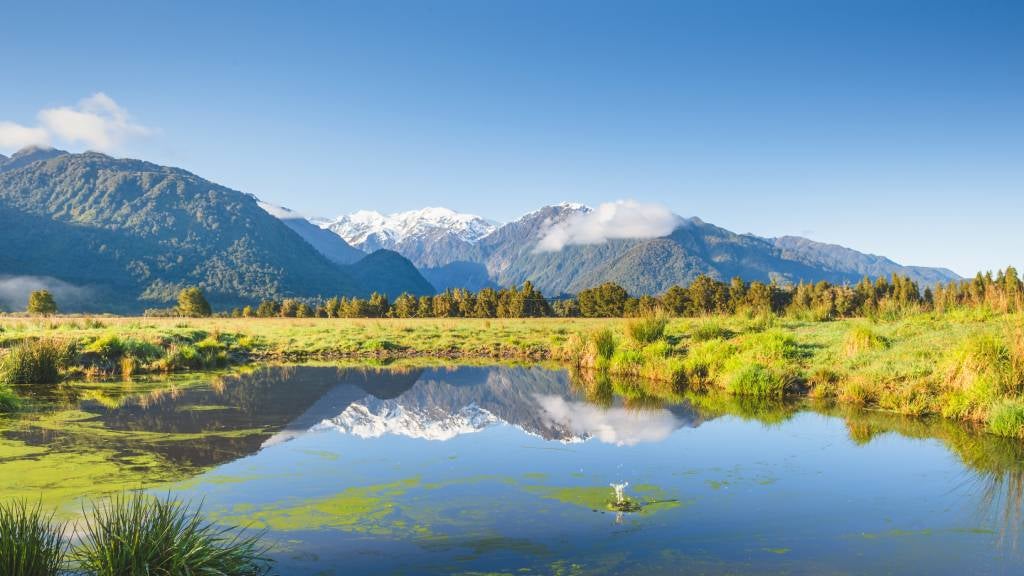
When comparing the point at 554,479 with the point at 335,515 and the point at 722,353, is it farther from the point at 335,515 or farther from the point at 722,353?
the point at 722,353

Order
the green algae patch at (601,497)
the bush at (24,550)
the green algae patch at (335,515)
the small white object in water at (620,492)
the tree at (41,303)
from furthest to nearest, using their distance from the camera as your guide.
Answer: the tree at (41,303), the small white object in water at (620,492), the green algae patch at (601,497), the green algae patch at (335,515), the bush at (24,550)

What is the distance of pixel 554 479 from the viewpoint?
41.6 feet

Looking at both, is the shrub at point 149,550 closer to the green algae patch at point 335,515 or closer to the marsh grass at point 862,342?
the green algae patch at point 335,515

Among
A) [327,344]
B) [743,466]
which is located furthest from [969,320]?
[327,344]

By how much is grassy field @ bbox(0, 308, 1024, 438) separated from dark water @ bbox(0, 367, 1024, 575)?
47.8 inches

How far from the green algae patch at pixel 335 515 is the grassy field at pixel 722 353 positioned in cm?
1356

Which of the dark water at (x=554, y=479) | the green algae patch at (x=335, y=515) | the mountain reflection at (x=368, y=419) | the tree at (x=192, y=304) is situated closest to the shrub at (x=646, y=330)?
the mountain reflection at (x=368, y=419)

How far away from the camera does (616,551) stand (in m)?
8.86

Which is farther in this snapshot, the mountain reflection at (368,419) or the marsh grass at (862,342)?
the marsh grass at (862,342)

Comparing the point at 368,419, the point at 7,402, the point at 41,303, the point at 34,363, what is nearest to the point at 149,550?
the point at 368,419

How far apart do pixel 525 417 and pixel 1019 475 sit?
1171cm

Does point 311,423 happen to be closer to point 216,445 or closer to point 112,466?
point 216,445

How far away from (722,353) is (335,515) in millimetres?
18398

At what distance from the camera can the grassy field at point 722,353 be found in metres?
17.1
